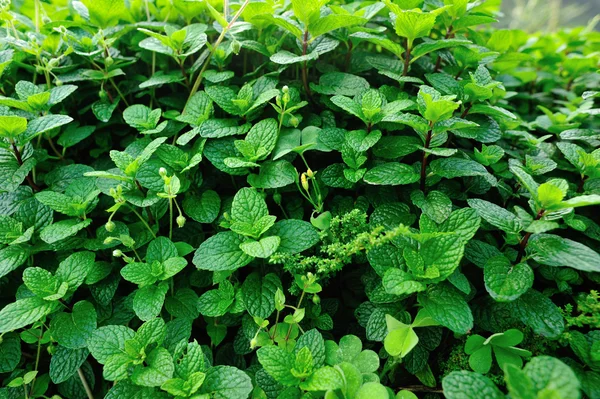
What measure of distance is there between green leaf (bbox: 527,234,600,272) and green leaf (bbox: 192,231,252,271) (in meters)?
0.59

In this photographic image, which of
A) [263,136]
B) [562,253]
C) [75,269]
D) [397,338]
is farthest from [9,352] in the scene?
[562,253]

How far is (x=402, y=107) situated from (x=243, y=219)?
449 mm

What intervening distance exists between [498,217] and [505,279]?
0.13 metres

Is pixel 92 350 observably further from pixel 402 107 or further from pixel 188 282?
pixel 402 107

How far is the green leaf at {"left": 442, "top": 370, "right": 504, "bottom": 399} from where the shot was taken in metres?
0.67

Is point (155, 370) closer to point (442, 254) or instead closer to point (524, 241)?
point (442, 254)

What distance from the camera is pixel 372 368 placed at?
0.82 meters

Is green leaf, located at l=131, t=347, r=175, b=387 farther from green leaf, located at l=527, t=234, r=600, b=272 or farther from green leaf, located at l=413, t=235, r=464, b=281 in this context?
green leaf, located at l=527, t=234, r=600, b=272

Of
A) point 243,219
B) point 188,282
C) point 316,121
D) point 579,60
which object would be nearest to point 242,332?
point 188,282

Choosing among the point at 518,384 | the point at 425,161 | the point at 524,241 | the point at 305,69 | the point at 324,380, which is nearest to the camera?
the point at 518,384

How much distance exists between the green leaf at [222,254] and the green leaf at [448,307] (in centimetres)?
38

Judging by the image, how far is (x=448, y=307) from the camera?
2.61 feet

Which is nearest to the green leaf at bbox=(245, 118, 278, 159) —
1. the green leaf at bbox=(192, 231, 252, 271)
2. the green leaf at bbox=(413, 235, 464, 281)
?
the green leaf at bbox=(192, 231, 252, 271)

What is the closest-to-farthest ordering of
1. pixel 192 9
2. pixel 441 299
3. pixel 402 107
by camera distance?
pixel 441 299, pixel 402 107, pixel 192 9
